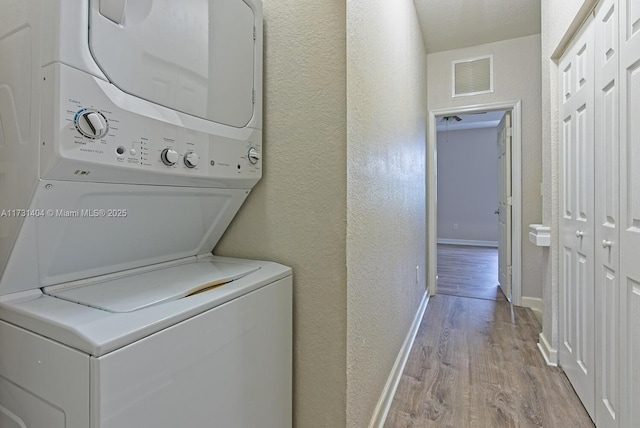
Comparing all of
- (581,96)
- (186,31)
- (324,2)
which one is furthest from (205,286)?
(581,96)

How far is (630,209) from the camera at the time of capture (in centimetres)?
129

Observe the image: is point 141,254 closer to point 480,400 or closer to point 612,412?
point 480,400

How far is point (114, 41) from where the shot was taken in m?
0.72

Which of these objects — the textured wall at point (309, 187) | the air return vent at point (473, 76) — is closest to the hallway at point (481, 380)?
the textured wall at point (309, 187)

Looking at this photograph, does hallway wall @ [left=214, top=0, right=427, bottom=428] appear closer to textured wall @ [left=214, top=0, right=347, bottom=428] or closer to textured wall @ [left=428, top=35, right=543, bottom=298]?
textured wall @ [left=214, top=0, right=347, bottom=428]

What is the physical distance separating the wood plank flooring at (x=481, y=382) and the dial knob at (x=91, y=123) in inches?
66.9

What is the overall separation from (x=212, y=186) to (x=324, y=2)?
74 centimetres

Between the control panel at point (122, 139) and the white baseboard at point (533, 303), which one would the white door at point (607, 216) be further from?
the white baseboard at point (533, 303)

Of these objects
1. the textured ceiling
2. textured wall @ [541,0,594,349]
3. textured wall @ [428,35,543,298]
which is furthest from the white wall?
textured wall @ [541,0,594,349]

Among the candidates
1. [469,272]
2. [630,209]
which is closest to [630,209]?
[630,209]

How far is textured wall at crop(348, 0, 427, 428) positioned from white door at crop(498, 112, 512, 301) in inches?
59.4

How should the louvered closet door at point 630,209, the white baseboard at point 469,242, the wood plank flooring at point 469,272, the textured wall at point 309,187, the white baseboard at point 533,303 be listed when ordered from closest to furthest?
1. the textured wall at point 309,187
2. the louvered closet door at point 630,209
3. the white baseboard at point 533,303
4. the wood plank flooring at point 469,272
5. the white baseboard at point 469,242

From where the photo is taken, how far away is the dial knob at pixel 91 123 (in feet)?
2.18

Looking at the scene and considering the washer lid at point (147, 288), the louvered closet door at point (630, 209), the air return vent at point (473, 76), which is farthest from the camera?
the air return vent at point (473, 76)
